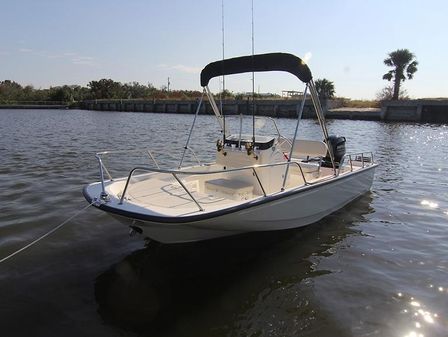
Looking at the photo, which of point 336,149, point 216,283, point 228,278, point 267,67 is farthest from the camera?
point 336,149

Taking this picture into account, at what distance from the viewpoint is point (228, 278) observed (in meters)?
5.94

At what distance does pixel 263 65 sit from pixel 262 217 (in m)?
2.74

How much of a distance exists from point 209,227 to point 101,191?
76.7 inches

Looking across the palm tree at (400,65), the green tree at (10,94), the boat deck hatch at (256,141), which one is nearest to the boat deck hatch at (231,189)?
the boat deck hatch at (256,141)

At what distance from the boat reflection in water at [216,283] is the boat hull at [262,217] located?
17.8 inches

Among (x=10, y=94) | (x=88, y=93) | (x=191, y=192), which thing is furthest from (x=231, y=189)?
(x=10, y=94)

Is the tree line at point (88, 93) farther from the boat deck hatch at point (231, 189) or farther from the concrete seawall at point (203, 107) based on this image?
the boat deck hatch at point (231, 189)

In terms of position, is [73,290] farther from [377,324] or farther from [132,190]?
[377,324]

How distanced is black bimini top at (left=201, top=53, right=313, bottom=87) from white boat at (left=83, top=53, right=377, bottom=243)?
0.02m

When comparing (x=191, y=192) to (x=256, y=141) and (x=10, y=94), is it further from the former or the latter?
(x=10, y=94)

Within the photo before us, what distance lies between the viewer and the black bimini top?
22.3 feet

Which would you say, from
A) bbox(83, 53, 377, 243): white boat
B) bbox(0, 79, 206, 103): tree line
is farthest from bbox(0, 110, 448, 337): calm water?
bbox(0, 79, 206, 103): tree line

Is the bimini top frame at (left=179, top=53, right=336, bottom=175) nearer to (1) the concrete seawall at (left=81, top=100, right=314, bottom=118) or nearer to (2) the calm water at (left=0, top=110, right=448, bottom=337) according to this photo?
(2) the calm water at (left=0, top=110, right=448, bottom=337)

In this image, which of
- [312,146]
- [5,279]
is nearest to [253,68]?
[312,146]
